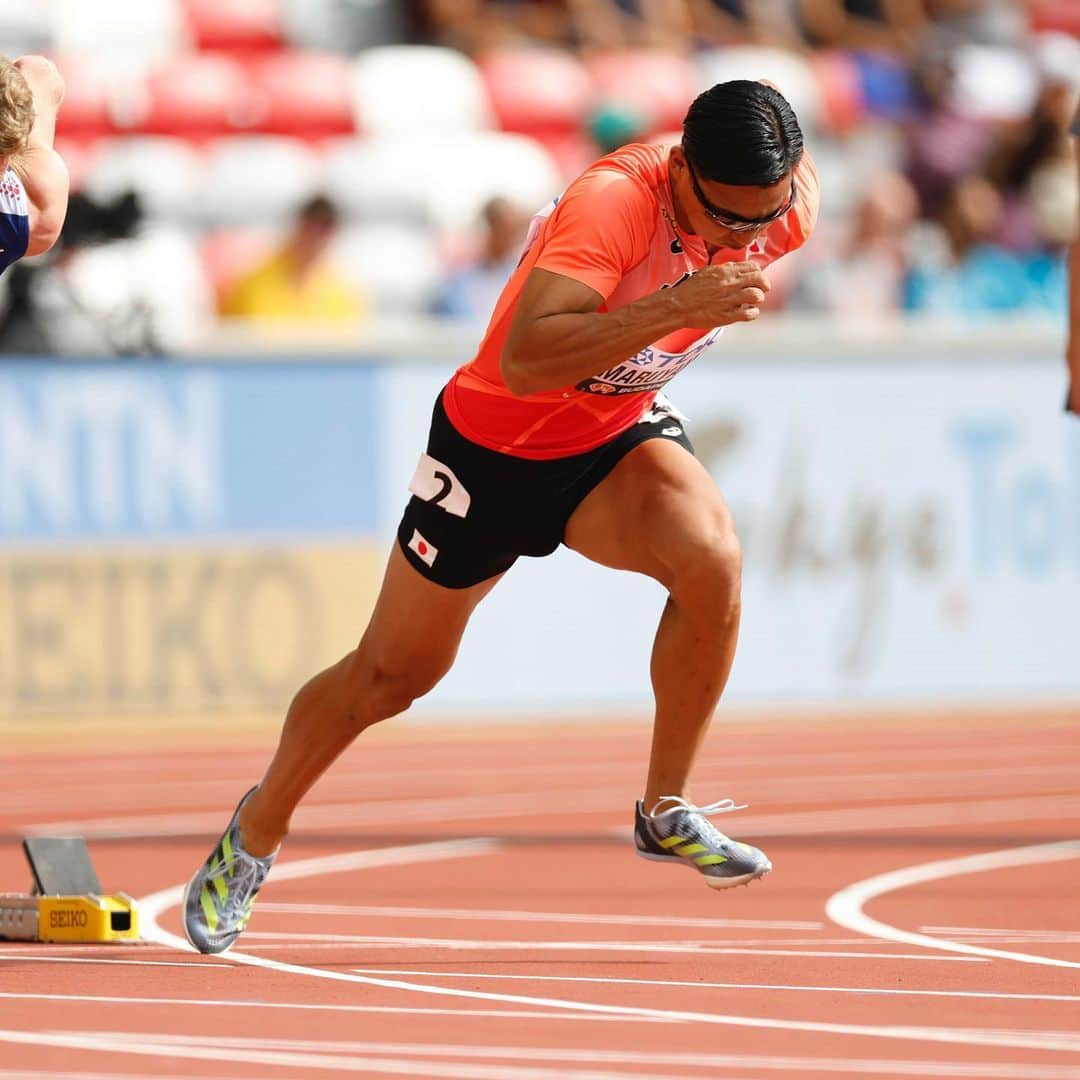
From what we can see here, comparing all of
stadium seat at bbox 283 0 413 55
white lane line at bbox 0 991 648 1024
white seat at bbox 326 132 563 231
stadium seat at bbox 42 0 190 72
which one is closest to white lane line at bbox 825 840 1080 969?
white lane line at bbox 0 991 648 1024

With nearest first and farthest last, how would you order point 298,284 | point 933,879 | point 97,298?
point 933,879 < point 97,298 < point 298,284

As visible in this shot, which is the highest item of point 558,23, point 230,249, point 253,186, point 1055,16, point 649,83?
point 1055,16

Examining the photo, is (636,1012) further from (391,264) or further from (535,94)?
(535,94)

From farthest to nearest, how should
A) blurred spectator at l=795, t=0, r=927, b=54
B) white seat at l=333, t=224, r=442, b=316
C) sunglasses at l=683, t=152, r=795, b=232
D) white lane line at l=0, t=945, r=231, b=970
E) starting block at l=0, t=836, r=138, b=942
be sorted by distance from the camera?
blurred spectator at l=795, t=0, r=927, b=54
white seat at l=333, t=224, r=442, b=316
starting block at l=0, t=836, r=138, b=942
white lane line at l=0, t=945, r=231, b=970
sunglasses at l=683, t=152, r=795, b=232

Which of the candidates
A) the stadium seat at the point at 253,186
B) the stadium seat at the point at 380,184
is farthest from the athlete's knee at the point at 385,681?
the stadium seat at the point at 380,184

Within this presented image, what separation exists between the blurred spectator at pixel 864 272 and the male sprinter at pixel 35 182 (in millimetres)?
8592

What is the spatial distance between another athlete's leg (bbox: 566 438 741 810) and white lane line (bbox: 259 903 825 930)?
57 cm

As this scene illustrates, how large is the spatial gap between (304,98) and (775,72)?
379cm

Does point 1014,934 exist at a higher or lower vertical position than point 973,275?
lower

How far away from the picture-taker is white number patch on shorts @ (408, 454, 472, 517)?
630 cm

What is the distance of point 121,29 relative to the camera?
1797 centimetres

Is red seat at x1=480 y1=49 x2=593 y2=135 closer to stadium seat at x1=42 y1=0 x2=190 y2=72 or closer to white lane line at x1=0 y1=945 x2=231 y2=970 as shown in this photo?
stadium seat at x1=42 y1=0 x2=190 y2=72

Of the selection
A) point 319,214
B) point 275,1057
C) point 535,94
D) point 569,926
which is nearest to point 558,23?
A: point 535,94

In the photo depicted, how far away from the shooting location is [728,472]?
13.5 m
